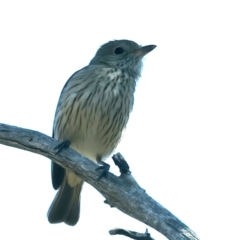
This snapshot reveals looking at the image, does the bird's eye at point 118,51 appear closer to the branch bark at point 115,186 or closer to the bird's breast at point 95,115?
the bird's breast at point 95,115

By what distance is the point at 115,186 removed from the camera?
745 centimetres

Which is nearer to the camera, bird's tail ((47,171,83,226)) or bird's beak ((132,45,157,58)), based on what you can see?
bird's tail ((47,171,83,226))

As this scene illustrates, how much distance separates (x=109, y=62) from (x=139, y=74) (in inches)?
19.2

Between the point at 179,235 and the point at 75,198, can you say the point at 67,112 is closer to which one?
the point at 75,198

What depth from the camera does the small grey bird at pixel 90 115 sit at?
9180 mm

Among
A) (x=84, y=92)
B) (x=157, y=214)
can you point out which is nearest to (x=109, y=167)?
(x=157, y=214)

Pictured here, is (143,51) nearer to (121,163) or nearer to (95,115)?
(95,115)

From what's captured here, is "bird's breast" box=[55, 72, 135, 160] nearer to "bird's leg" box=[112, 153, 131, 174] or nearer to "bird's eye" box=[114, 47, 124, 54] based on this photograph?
"bird's eye" box=[114, 47, 124, 54]

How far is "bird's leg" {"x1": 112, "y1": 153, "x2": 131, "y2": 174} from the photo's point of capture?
741 cm

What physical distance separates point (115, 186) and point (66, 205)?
2328 mm

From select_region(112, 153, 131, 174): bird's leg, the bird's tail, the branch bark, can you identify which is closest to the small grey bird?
the bird's tail

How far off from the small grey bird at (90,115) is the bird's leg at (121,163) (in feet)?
5.84

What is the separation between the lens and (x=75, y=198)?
984cm

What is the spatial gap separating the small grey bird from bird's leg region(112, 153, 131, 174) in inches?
70.1
